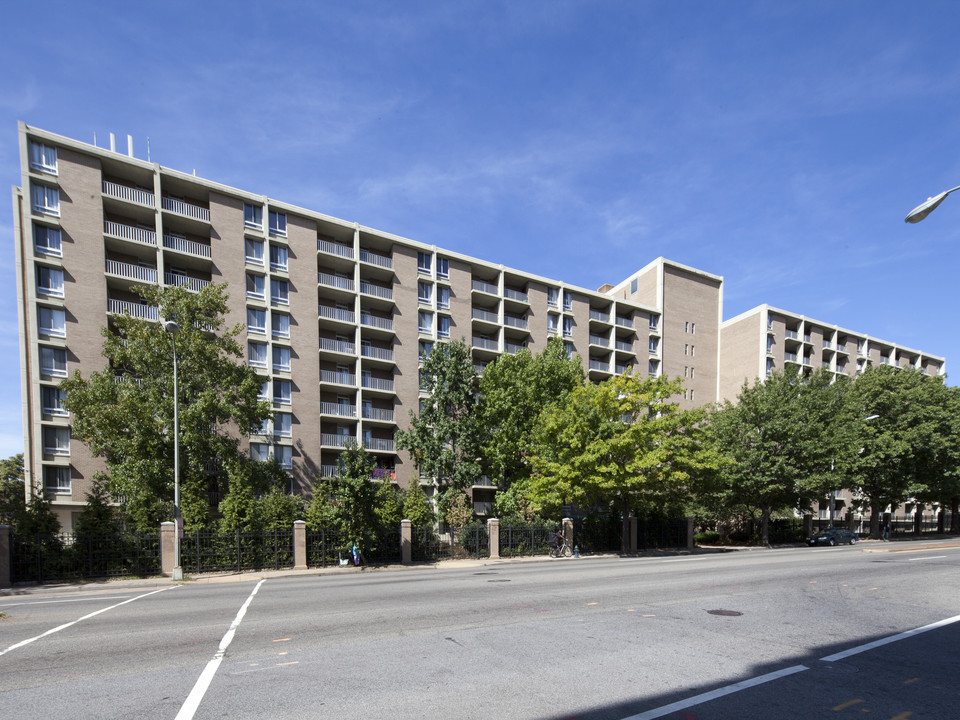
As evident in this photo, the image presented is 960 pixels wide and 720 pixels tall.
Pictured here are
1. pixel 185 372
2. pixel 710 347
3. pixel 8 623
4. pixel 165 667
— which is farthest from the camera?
pixel 710 347

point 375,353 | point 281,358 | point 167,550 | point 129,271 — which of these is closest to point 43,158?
point 129,271

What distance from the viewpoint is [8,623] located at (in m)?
11.0

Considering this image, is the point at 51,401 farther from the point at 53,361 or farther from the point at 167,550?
the point at 167,550

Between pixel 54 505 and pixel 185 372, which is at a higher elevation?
pixel 185 372

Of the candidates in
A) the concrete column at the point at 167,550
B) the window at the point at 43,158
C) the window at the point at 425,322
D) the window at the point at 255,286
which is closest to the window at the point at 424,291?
the window at the point at 425,322

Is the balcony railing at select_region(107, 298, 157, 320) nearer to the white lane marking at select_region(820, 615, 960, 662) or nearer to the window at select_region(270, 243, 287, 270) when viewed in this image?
the window at select_region(270, 243, 287, 270)

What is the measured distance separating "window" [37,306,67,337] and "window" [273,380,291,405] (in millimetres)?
12352

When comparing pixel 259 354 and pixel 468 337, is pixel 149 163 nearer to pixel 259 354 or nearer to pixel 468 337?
pixel 259 354

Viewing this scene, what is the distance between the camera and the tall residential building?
31.8 metres

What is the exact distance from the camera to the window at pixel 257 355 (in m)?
37.7

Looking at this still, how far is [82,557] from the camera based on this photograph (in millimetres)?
Answer: 20578

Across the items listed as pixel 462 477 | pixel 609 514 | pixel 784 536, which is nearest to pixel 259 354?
pixel 462 477

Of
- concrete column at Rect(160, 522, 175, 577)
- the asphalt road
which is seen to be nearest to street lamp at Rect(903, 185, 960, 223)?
the asphalt road

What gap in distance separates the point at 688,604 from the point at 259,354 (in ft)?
110
